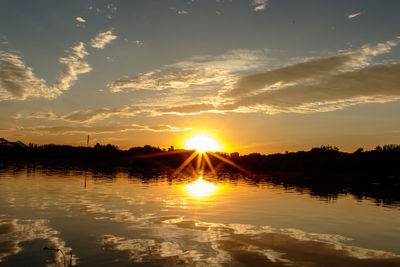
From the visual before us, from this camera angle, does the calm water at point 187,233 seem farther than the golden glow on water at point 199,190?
No

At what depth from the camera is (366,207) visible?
47688mm

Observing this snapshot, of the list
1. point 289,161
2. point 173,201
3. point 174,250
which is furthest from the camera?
point 289,161

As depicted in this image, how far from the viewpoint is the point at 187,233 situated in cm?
2645

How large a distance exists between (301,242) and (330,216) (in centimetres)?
1538

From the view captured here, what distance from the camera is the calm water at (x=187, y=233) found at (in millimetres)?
20188

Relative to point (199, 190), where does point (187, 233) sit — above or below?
above

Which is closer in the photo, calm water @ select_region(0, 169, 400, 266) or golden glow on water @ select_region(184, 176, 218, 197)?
calm water @ select_region(0, 169, 400, 266)

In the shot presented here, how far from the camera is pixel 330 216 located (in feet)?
128

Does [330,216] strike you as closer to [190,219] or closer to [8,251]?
[190,219]

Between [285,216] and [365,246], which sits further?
[285,216]

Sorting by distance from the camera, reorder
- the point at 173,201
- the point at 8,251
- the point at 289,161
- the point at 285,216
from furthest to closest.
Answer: the point at 289,161
the point at 173,201
the point at 285,216
the point at 8,251

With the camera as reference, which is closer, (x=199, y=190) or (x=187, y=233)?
(x=187, y=233)

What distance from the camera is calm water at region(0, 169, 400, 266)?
2019cm

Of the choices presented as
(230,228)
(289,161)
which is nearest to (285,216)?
(230,228)
